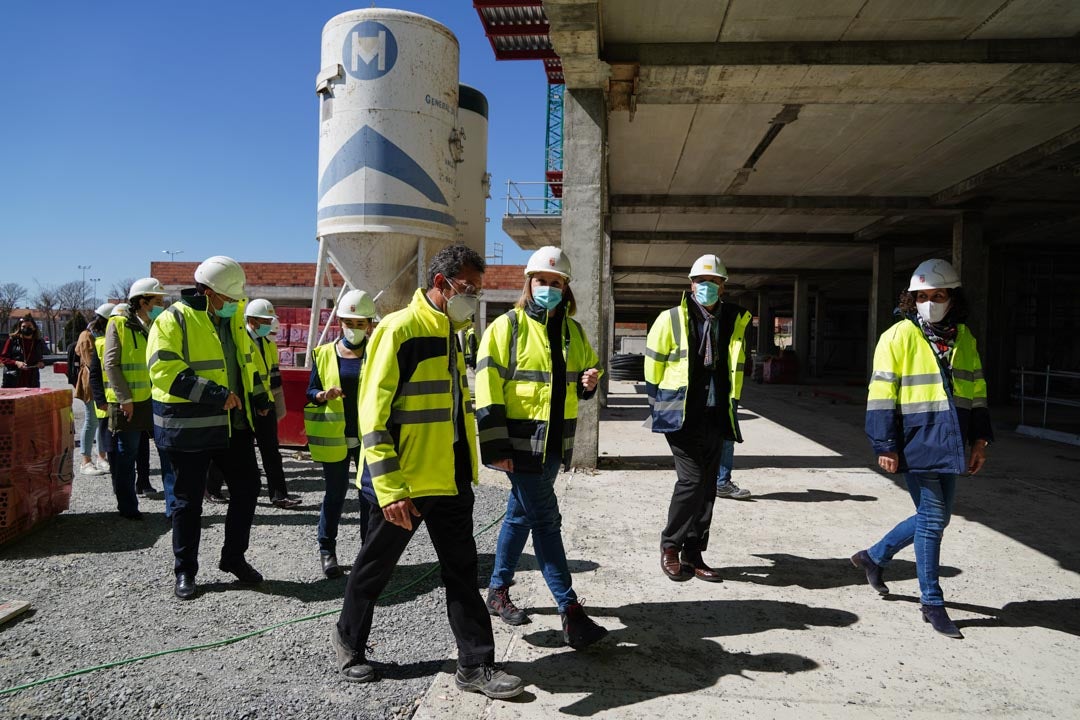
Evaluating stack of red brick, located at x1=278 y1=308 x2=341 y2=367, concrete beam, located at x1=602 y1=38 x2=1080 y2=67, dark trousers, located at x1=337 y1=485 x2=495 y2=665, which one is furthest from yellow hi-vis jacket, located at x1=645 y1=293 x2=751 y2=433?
stack of red brick, located at x1=278 y1=308 x2=341 y2=367

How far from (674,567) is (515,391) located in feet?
5.96

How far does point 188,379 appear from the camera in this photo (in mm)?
4023

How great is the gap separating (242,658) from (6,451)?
3071mm

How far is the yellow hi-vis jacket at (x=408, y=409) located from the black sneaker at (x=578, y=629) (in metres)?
0.97

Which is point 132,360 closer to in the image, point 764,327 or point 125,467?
point 125,467

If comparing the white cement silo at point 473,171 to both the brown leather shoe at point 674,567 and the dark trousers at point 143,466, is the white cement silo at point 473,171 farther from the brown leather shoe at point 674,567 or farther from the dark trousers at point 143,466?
the brown leather shoe at point 674,567

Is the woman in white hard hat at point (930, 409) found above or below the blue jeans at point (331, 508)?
above

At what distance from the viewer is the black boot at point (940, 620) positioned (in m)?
3.60

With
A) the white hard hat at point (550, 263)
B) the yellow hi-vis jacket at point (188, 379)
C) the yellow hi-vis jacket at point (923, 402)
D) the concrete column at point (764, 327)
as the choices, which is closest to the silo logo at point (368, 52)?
the yellow hi-vis jacket at point (188, 379)

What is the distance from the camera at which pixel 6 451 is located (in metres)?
5.01

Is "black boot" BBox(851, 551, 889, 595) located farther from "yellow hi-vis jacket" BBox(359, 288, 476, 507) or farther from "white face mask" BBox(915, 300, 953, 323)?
"yellow hi-vis jacket" BBox(359, 288, 476, 507)

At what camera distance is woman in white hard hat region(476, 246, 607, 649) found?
3.36 metres

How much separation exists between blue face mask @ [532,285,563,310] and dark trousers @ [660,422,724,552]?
131 centimetres

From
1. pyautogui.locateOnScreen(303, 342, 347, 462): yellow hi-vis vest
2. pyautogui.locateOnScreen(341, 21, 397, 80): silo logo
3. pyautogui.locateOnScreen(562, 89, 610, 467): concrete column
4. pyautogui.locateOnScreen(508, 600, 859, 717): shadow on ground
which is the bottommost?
pyautogui.locateOnScreen(508, 600, 859, 717): shadow on ground
